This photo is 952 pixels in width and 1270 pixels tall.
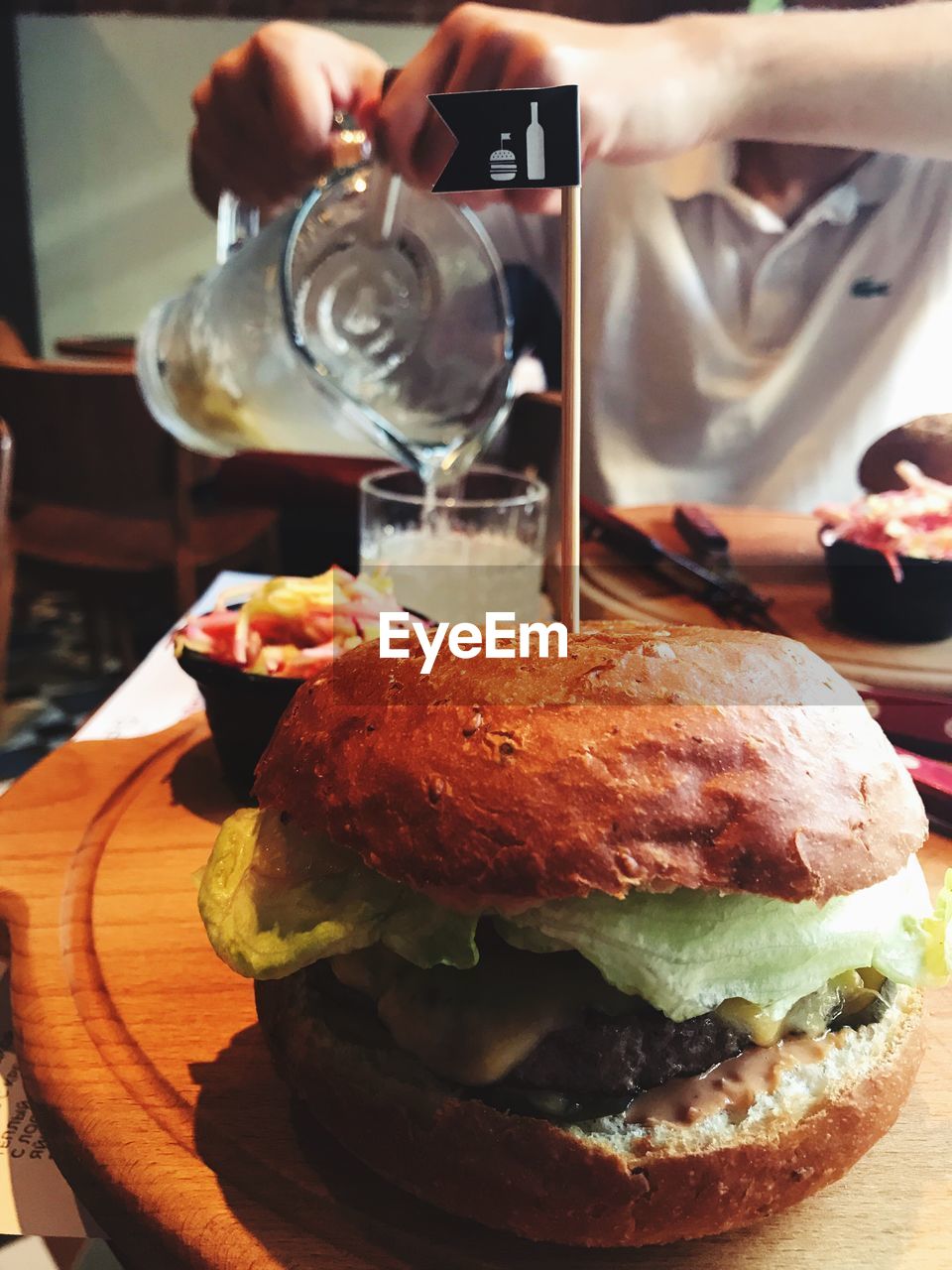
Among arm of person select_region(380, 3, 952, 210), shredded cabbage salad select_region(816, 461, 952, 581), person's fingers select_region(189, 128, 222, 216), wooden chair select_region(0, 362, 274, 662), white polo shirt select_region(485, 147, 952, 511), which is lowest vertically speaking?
wooden chair select_region(0, 362, 274, 662)

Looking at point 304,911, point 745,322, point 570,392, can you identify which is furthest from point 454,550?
point 745,322

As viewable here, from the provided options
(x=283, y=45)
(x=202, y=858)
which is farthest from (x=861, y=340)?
(x=202, y=858)

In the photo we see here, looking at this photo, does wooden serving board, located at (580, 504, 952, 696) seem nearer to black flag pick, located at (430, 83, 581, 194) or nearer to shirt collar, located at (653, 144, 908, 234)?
shirt collar, located at (653, 144, 908, 234)

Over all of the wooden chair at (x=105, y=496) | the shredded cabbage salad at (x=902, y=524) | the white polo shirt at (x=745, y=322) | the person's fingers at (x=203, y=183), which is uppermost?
the person's fingers at (x=203, y=183)

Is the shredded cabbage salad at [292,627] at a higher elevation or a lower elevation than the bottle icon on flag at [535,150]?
lower

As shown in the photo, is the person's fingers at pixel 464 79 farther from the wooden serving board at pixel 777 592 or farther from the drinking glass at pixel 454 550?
the wooden serving board at pixel 777 592

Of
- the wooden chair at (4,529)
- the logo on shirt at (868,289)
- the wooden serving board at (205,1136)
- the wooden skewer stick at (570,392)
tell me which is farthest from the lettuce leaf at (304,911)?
the logo on shirt at (868,289)

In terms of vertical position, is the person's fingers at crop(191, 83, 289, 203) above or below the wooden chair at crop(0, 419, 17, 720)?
above

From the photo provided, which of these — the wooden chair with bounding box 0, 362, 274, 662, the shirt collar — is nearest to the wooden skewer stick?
the shirt collar
